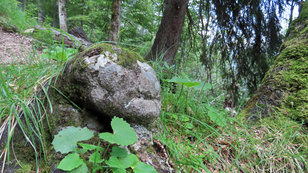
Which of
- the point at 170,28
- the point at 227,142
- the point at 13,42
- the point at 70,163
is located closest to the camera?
the point at 70,163

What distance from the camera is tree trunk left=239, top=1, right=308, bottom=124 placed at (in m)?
1.51

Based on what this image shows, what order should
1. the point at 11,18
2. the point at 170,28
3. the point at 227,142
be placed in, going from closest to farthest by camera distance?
the point at 227,142
the point at 170,28
the point at 11,18

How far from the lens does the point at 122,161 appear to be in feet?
2.51

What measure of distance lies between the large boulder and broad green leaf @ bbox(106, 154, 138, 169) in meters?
0.27

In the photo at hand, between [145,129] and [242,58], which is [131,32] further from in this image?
[145,129]

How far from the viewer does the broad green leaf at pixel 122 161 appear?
0.72 m

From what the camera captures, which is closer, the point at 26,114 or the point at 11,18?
the point at 26,114

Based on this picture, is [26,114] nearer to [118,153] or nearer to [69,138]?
[69,138]

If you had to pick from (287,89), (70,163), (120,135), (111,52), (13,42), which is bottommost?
(70,163)

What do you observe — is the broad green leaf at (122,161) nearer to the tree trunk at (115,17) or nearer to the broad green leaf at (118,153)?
the broad green leaf at (118,153)

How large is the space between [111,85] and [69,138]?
351 millimetres

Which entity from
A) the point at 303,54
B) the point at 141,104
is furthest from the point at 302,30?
the point at 141,104

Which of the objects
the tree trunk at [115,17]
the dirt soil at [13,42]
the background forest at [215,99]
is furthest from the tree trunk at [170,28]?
the dirt soil at [13,42]

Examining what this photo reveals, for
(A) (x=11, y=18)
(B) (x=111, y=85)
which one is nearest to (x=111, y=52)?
(B) (x=111, y=85)
